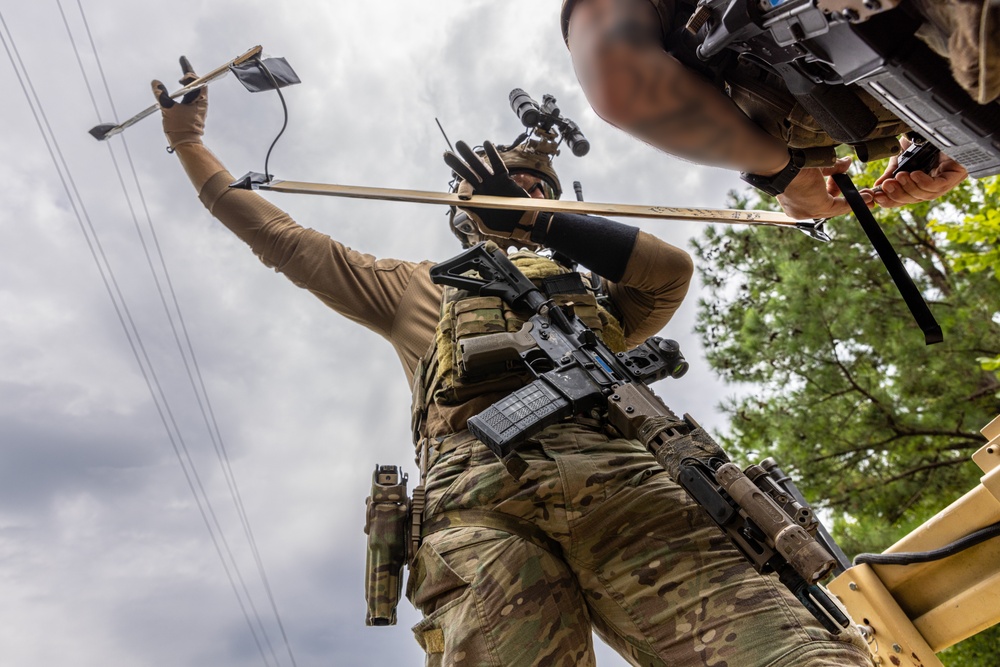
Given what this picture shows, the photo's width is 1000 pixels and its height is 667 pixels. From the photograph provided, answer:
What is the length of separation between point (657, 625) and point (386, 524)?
0.77 m

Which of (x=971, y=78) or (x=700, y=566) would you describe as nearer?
(x=971, y=78)

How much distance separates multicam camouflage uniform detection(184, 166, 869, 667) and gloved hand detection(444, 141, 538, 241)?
0.52 metres

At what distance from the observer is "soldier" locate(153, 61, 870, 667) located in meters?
1.58

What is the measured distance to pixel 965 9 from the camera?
0.76 m

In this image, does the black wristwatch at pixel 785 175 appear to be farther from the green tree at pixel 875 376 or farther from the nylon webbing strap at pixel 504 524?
the green tree at pixel 875 376

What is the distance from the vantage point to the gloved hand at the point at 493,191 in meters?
2.21

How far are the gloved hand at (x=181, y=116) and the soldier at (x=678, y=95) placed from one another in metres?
1.89

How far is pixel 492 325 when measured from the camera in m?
2.19

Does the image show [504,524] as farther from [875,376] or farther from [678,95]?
[875,376]

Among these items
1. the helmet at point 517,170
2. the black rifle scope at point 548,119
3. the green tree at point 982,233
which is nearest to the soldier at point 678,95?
the helmet at point 517,170

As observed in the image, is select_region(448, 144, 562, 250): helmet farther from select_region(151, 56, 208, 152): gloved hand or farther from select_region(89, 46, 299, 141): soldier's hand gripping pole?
select_region(151, 56, 208, 152): gloved hand

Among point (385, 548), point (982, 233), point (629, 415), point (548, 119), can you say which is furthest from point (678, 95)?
point (982, 233)

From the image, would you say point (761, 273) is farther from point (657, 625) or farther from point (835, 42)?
point (835, 42)

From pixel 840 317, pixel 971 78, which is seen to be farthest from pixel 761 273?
pixel 971 78
